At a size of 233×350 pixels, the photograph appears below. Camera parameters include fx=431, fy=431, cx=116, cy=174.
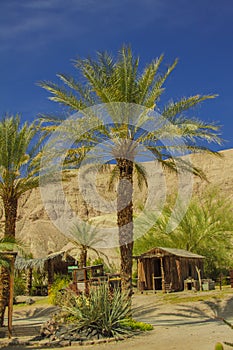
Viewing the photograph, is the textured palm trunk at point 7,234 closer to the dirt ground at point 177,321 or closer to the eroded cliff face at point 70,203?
the dirt ground at point 177,321

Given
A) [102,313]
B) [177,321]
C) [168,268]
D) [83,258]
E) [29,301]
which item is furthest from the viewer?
[83,258]

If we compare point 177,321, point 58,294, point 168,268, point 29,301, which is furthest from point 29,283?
point 177,321

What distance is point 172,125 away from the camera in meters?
14.9

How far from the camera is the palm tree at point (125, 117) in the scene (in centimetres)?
1513

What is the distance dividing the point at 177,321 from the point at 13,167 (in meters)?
8.97

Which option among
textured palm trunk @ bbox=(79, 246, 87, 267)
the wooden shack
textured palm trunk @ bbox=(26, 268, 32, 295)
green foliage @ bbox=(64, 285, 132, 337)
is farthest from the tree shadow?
textured palm trunk @ bbox=(26, 268, 32, 295)

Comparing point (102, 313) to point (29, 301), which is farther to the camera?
point (29, 301)

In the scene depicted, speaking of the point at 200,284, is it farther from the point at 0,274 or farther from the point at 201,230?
the point at 0,274

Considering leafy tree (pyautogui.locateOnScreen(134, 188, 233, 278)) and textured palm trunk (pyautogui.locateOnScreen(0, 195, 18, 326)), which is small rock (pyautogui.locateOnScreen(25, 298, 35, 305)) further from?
leafy tree (pyautogui.locateOnScreen(134, 188, 233, 278))

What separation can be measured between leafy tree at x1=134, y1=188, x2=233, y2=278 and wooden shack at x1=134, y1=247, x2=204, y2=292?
4.55m

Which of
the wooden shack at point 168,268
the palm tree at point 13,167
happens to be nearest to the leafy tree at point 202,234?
the wooden shack at point 168,268

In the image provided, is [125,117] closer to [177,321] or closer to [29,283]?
[177,321]

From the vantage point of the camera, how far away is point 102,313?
43.8 ft

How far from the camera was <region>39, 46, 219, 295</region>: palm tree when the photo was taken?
15.1 metres
